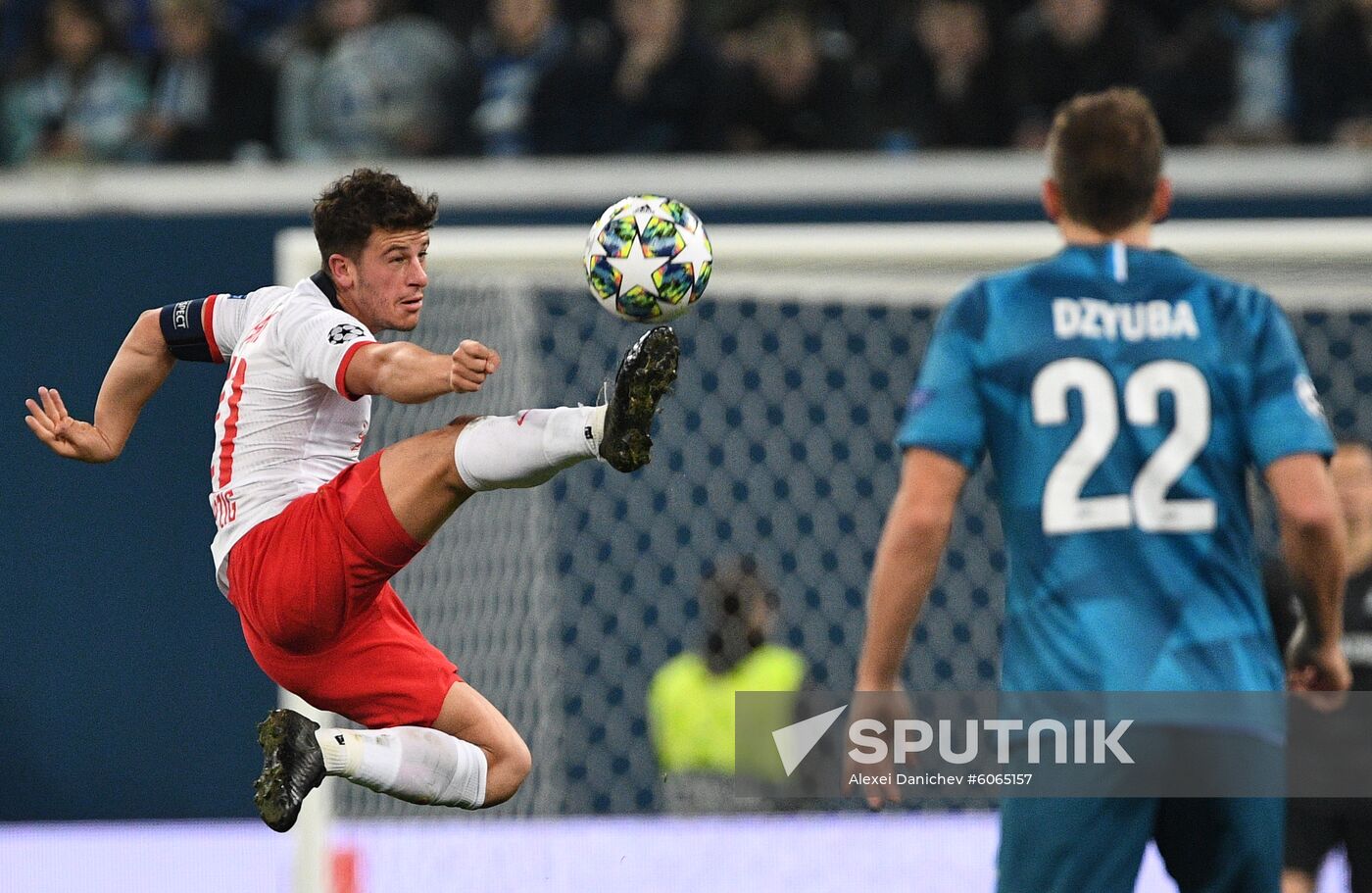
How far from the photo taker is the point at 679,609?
357 inches

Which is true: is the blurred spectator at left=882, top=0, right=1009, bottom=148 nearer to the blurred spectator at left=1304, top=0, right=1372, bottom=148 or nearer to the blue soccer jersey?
the blurred spectator at left=1304, top=0, right=1372, bottom=148

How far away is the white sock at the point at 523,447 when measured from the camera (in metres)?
3.62

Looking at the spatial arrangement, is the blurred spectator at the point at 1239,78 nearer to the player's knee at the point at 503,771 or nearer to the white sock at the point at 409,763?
the player's knee at the point at 503,771

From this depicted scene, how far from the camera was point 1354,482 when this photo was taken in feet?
19.2

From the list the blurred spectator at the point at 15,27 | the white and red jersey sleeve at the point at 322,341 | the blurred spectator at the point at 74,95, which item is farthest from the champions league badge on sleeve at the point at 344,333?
the blurred spectator at the point at 15,27

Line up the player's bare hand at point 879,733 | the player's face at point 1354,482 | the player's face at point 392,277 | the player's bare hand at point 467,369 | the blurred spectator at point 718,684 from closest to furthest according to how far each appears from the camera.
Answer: the player's bare hand at point 467,369, the player's bare hand at point 879,733, the player's face at point 392,277, the player's face at point 1354,482, the blurred spectator at point 718,684

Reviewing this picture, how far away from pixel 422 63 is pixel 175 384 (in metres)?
1.92

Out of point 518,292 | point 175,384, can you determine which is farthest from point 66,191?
point 518,292

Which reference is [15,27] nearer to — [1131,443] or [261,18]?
[261,18]

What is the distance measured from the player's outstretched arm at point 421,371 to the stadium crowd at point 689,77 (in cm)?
577

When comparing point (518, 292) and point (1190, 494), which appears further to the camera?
point (518, 292)

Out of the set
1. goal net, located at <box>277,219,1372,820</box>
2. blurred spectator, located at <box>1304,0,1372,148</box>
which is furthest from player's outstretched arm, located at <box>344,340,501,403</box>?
blurred spectator, located at <box>1304,0,1372,148</box>

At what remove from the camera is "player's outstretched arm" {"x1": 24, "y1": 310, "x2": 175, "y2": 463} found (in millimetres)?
3754

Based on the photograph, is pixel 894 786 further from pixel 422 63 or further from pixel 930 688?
pixel 422 63
